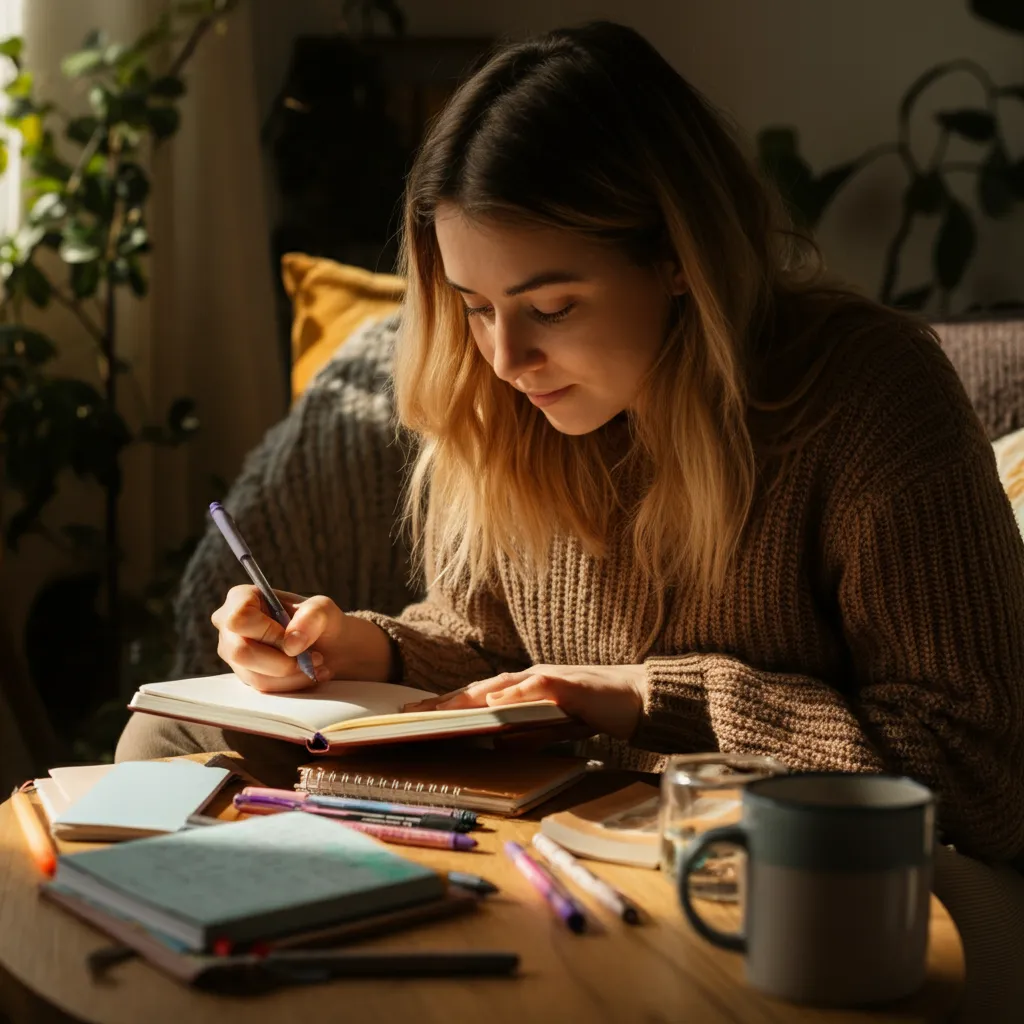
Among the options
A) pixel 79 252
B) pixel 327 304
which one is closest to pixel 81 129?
pixel 79 252

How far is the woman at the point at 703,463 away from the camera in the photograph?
1.15 meters

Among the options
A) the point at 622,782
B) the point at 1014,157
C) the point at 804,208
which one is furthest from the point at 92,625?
the point at 1014,157

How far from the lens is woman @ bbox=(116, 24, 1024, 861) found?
115cm

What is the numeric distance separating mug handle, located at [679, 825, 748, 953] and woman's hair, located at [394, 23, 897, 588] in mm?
569

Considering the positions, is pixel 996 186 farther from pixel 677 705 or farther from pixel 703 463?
pixel 677 705

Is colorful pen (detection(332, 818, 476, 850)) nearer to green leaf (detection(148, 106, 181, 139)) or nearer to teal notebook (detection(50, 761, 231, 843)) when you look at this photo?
teal notebook (detection(50, 761, 231, 843))

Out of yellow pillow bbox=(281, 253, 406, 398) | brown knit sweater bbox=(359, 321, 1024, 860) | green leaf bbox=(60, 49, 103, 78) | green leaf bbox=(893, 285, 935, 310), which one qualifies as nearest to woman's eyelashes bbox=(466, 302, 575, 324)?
brown knit sweater bbox=(359, 321, 1024, 860)

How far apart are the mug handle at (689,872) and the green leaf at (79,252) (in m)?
1.92

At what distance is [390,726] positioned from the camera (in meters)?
1.01

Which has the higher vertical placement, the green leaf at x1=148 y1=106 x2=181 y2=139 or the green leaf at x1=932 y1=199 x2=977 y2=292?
the green leaf at x1=148 y1=106 x2=181 y2=139

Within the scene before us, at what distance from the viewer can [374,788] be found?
99cm

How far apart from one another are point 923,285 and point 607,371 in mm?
2058

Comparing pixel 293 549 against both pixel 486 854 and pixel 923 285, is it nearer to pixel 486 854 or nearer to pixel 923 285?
pixel 486 854

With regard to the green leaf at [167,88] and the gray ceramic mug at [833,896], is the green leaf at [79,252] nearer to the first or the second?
the green leaf at [167,88]
